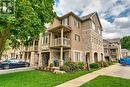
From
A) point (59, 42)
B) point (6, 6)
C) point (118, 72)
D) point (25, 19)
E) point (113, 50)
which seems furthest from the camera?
point (113, 50)

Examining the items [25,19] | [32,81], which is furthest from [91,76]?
[25,19]

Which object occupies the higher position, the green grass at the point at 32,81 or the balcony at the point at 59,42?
the balcony at the point at 59,42

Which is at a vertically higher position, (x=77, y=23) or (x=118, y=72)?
(x=77, y=23)

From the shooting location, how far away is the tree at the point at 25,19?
37.3ft

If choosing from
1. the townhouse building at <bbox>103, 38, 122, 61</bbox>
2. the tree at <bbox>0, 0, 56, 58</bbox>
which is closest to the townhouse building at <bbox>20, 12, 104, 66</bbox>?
the tree at <bbox>0, 0, 56, 58</bbox>

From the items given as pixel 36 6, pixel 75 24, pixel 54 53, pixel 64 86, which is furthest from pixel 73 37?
pixel 64 86

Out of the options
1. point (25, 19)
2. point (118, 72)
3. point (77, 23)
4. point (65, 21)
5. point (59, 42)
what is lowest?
point (118, 72)

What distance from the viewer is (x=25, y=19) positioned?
1177 cm

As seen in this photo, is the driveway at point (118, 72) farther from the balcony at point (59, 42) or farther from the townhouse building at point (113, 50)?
the townhouse building at point (113, 50)

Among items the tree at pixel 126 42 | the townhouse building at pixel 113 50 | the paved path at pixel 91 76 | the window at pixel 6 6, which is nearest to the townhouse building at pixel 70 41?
the paved path at pixel 91 76

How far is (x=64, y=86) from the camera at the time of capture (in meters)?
10.8

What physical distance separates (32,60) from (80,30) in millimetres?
14966

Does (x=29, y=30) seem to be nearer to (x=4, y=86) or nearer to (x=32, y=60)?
(x=4, y=86)

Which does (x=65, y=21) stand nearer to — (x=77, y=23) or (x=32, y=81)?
(x=77, y=23)
